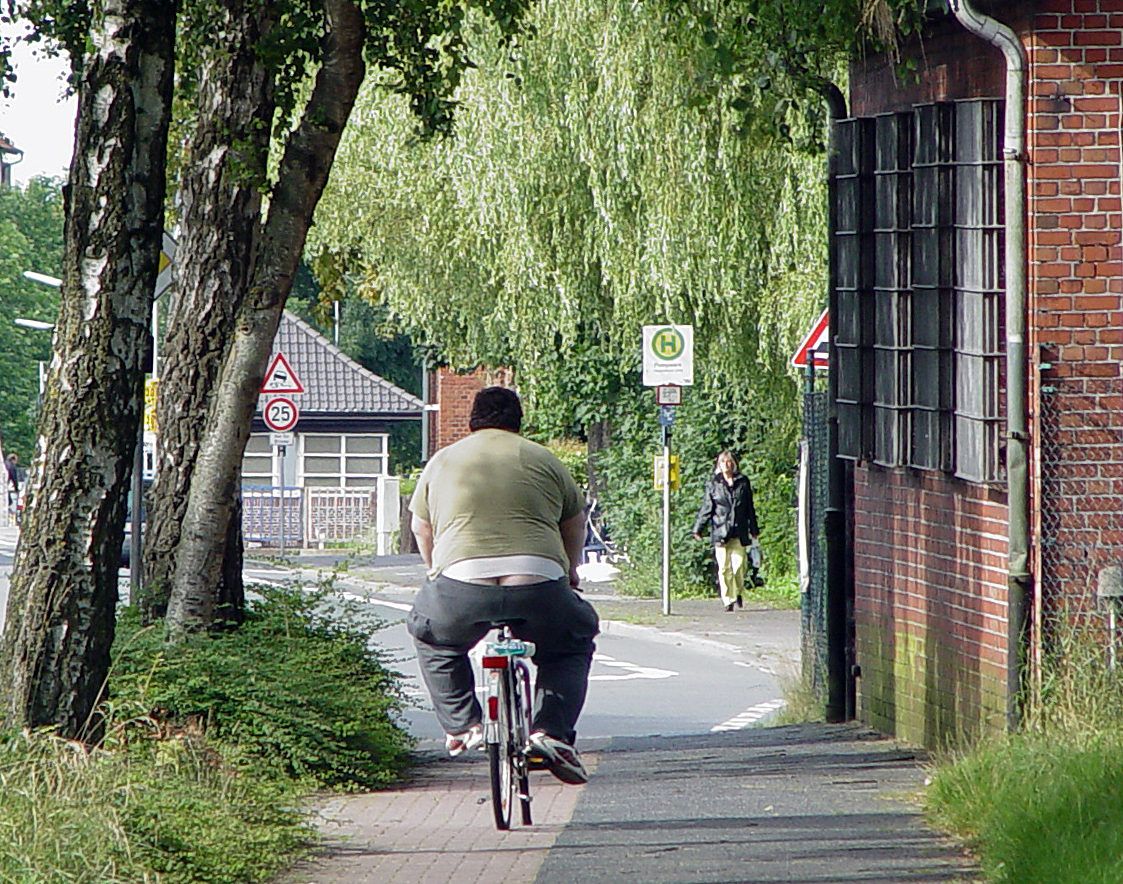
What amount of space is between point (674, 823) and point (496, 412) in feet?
5.83

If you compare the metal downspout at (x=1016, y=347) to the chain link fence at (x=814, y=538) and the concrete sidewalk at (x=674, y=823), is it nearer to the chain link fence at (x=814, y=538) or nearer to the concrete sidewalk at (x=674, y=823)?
the concrete sidewalk at (x=674, y=823)

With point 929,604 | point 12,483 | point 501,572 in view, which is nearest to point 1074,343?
point 929,604

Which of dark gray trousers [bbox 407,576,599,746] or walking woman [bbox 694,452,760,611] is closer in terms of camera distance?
dark gray trousers [bbox 407,576,599,746]

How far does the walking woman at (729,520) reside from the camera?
24312 millimetres

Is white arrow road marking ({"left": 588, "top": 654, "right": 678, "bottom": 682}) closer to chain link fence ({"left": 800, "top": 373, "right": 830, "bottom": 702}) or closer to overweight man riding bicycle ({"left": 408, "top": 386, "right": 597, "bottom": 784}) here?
chain link fence ({"left": 800, "top": 373, "right": 830, "bottom": 702})

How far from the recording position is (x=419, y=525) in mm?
8133

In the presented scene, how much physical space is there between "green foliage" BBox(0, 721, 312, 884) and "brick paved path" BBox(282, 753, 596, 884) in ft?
0.67

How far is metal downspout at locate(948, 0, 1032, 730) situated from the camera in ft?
29.1

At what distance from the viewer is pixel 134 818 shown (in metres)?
6.32

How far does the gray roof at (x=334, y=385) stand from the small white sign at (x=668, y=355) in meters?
34.7

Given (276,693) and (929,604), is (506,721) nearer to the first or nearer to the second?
(276,693)

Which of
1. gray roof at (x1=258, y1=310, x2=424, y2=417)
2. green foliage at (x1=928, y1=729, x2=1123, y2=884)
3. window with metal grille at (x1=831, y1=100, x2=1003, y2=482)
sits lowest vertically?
green foliage at (x1=928, y1=729, x2=1123, y2=884)

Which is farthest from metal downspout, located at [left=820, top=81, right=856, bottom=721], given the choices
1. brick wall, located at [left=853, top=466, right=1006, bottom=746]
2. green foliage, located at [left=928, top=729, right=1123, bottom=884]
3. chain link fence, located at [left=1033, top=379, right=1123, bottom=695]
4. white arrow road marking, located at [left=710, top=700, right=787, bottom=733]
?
green foliage, located at [left=928, top=729, right=1123, bottom=884]

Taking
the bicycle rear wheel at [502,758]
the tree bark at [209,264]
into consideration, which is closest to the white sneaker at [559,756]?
the bicycle rear wheel at [502,758]
